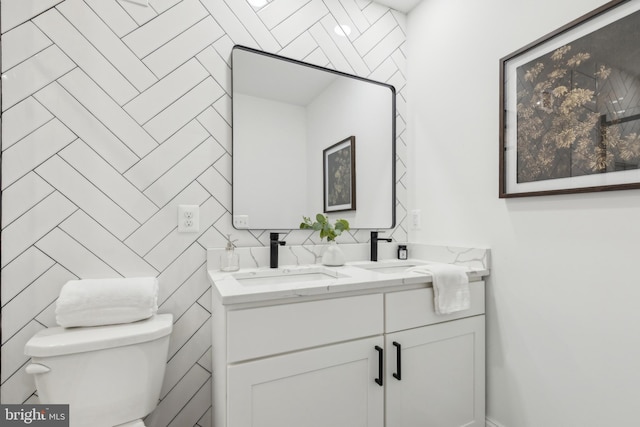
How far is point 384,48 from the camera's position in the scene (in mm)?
1955

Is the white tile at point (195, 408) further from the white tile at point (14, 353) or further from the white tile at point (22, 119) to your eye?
the white tile at point (22, 119)

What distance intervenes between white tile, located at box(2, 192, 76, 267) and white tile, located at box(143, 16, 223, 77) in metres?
0.68

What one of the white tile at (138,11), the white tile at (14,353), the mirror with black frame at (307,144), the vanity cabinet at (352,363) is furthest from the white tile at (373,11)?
the white tile at (14,353)

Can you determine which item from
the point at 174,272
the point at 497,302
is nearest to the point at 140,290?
the point at 174,272

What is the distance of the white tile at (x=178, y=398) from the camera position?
4.53ft

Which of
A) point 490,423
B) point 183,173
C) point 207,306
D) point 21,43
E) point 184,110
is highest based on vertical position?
point 21,43

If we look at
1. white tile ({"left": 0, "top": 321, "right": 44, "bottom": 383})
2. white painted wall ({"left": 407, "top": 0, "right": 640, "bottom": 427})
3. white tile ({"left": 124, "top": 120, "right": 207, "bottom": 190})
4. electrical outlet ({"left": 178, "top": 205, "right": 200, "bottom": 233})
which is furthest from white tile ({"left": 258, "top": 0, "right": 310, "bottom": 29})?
white tile ({"left": 0, "top": 321, "right": 44, "bottom": 383})

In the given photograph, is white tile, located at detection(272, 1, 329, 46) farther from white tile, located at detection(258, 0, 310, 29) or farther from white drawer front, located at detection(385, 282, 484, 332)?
white drawer front, located at detection(385, 282, 484, 332)

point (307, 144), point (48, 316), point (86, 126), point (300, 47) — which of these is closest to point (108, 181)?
point (86, 126)

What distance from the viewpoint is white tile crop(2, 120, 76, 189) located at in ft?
3.85

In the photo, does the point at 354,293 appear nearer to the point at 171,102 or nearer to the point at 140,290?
the point at 140,290

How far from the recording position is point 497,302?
148cm

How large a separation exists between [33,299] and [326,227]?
4.04ft

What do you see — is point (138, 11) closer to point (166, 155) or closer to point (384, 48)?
point (166, 155)
